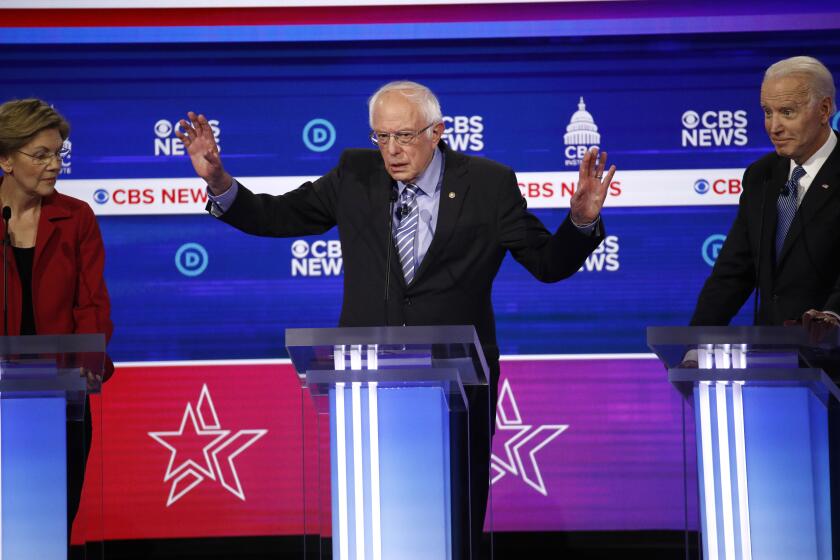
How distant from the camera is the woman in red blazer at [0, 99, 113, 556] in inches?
140

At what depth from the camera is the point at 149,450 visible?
5.20m

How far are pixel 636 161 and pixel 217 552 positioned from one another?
95.9 inches

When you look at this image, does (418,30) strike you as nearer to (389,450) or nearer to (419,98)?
(419,98)

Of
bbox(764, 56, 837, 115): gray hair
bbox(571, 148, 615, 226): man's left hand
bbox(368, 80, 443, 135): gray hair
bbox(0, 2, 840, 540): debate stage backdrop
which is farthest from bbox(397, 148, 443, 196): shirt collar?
bbox(0, 2, 840, 540): debate stage backdrop

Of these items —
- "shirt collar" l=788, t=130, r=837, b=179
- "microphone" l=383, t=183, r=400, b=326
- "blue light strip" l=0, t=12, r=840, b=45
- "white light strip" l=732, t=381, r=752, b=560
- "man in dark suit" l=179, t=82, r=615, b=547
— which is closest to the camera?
"white light strip" l=732, t=381, r=752, b=560

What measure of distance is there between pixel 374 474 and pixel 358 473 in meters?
0.04

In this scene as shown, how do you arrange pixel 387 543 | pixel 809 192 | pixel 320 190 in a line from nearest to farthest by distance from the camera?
pixel 387 543 < pixel 809 192 < pixel 320 190

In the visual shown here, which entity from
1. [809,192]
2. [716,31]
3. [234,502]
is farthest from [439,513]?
[716,31]

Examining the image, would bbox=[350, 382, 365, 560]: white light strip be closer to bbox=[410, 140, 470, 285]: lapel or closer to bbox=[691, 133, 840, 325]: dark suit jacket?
bbox=[410, 140, 470, 285]: lapel

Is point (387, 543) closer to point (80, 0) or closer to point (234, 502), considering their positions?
point (234, 502)

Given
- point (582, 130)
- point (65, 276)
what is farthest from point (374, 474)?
point (582, 130)

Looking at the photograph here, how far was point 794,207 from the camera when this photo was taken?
3.51 meters

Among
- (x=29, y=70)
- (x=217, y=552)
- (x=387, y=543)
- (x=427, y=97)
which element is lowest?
(x=217, y=552)

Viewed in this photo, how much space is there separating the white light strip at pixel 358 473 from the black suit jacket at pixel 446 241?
0.81 metres
